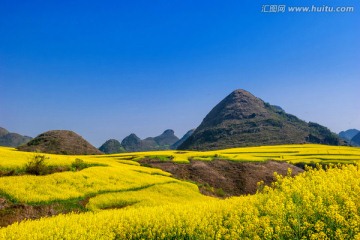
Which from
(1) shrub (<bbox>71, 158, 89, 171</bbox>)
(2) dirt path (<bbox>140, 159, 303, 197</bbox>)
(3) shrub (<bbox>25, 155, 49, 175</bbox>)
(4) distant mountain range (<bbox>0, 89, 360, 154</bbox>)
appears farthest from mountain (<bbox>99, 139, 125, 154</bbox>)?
(3) shrub (<bbox>25, 155, 49, 175</bbox>)

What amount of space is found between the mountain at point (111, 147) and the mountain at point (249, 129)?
49.4 m

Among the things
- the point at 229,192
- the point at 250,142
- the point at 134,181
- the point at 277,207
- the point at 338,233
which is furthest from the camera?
the point at 250,142

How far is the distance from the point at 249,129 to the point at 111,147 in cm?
8299

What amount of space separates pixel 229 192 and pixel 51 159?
1750 centimetres

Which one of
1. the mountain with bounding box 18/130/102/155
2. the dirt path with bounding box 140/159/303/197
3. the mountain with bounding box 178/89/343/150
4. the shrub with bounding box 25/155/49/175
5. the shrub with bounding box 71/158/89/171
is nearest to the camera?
the shrub with bounding box 25/155/49/175

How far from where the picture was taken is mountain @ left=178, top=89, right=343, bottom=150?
11444cm

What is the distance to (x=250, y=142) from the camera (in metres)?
113

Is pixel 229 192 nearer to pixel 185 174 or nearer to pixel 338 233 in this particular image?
pixel 185 174

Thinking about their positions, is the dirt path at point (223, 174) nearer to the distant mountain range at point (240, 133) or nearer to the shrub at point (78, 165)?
the shrub at point (78, 165)

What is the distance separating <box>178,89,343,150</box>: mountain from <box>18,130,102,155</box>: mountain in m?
52.0

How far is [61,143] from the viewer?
7038 centimetres

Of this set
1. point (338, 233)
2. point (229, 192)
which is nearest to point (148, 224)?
point (338, 233)

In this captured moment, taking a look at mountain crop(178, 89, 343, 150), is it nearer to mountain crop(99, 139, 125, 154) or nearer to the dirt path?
mountain crop(99, 139, 125, 154)

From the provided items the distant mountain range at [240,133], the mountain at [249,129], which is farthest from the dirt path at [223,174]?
the mountain at [249,129]
